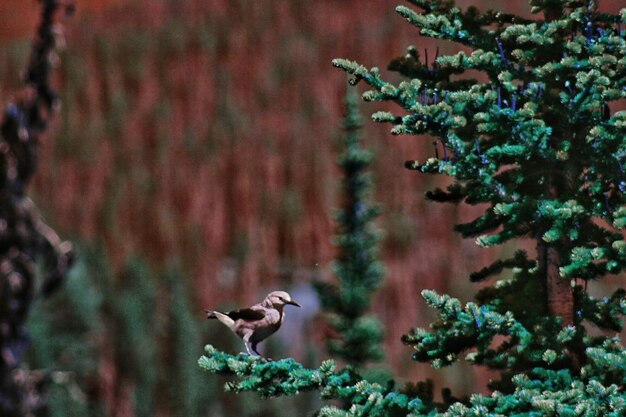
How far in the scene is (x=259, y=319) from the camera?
414 centimetres

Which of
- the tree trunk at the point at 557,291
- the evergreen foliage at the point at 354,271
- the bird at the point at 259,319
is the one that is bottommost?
the bird at the point at 259,319

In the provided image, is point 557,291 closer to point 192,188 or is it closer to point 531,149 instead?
point 531,149

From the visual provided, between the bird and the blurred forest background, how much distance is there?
45968 mm

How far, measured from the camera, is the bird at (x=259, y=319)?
4137 mm

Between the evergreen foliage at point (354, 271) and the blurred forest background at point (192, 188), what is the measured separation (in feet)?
127

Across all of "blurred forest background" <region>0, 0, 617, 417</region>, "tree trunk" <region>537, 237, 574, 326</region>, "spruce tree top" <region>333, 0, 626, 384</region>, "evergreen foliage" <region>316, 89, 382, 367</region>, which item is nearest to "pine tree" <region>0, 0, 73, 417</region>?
"spruce tree top" <region>333, 0, 626, 384</region>

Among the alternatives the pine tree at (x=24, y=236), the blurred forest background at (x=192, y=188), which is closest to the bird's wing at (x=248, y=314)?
the pine tree at (x=24, y=236)

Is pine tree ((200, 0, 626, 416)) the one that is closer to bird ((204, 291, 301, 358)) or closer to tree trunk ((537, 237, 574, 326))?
tree trunk ((537, 237, 574, 326))

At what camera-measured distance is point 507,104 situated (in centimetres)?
418

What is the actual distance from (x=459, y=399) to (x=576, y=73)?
1486 mm

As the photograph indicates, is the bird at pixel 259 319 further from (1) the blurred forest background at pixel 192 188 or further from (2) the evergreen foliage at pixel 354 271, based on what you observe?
(1) the blurred forest background at pixel 192 188

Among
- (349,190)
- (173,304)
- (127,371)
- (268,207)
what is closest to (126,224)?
(268,207)

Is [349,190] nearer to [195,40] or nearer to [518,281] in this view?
[518,281]

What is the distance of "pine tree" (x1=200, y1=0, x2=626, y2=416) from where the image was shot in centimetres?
400
